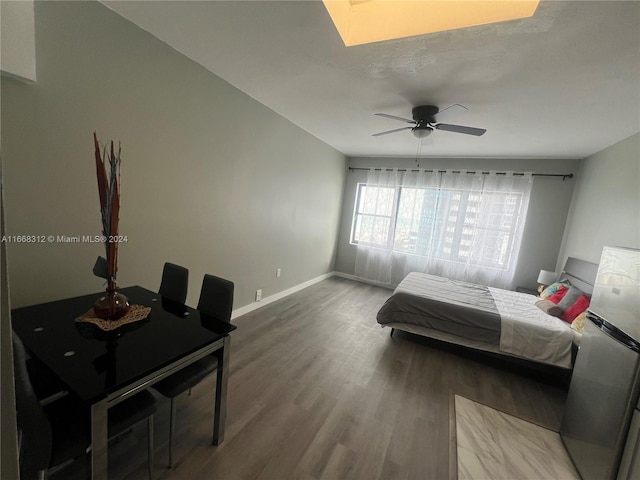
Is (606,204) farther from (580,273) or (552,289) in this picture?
(552,289)

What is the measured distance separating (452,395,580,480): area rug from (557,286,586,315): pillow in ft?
4.79

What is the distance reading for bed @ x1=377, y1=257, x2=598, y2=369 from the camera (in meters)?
2.45

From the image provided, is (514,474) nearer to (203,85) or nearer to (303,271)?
(303,271)

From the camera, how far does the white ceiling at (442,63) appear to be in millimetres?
1525

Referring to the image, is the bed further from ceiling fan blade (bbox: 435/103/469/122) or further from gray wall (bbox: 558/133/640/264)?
ceiling fan blade (bbox: 435/103/469/122)

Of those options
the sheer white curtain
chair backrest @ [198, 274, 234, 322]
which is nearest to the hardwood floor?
chair backrest @ [198, 274, 234, 322]

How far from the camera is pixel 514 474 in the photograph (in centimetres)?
161

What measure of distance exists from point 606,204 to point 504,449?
296cm

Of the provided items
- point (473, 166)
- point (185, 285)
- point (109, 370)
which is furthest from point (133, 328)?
point (473, 166)

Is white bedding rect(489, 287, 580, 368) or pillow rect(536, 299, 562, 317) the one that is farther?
pillow rect(536, 299, 562, 317)

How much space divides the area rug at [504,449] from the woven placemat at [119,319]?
209cm

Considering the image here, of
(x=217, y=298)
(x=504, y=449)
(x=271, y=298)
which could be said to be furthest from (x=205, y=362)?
(x=271, y=298)

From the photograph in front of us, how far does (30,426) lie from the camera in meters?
0.94

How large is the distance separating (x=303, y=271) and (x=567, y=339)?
3338 mm
